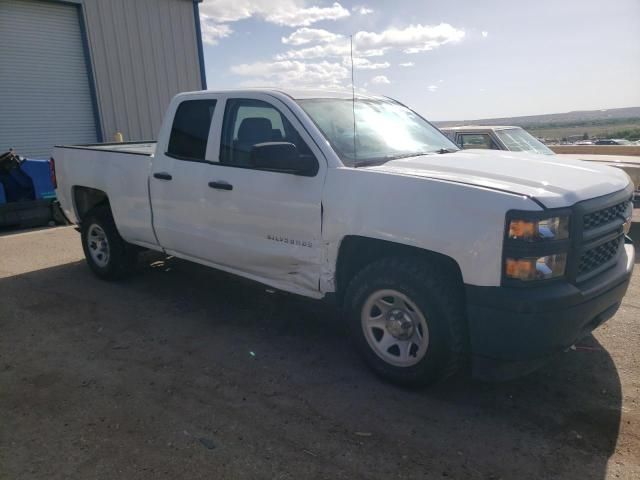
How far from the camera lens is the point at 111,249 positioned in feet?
18.6

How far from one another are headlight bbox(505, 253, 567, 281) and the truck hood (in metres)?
0.29

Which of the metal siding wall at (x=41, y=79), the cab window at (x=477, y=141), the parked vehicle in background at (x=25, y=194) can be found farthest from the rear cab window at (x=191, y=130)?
the metal siding wall at (x=41, y=79)

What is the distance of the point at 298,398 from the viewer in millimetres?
3348

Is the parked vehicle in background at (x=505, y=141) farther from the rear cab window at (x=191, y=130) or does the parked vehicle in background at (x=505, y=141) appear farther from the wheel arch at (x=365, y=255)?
the wheel arch at (x=365, y=255)

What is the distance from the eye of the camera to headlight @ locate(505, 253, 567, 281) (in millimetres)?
2762

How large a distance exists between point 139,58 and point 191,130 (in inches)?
437

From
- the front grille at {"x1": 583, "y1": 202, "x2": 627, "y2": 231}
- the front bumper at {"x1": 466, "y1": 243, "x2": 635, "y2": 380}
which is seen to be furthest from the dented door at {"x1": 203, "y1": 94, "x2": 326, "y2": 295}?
the front grille at {"x1": 583, "y1": 202, "x2": 627, "y2": 231}

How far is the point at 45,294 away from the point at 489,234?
4.78 m

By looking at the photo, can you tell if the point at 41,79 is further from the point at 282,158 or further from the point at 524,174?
the point at 524,174

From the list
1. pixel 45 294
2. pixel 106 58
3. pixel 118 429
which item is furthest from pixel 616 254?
pixel 106 58

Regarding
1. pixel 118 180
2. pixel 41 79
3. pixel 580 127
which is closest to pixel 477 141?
pixel 118 180

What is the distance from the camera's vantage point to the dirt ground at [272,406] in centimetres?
270

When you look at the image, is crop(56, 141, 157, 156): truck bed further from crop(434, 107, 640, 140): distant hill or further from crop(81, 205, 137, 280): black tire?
crop(434, 107, 640, 140): distant hill

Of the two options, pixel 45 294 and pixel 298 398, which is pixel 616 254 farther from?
pixel 45 294
